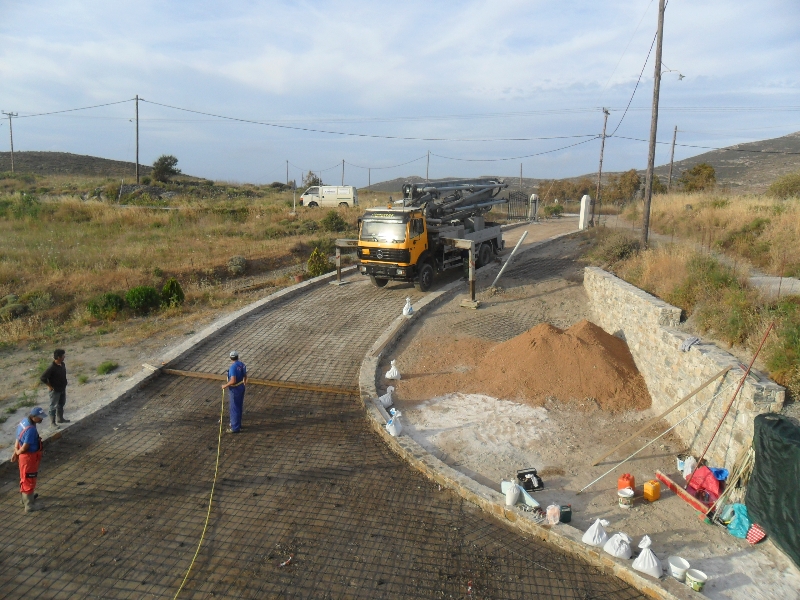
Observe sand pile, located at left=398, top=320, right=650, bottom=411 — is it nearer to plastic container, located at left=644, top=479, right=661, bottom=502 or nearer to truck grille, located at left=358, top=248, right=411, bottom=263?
plastic container, located at left=644, top=479, right=661, bottom=502

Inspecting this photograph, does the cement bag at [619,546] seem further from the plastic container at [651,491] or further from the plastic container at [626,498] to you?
the plastic container at [651,491]

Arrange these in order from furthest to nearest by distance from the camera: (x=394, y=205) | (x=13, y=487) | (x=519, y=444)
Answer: (x=394, y=205) < (x=519, y=444) < (x=13, y=487)

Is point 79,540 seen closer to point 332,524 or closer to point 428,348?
point 332,524

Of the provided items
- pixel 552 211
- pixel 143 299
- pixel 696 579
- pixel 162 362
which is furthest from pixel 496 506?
pixel 552 211

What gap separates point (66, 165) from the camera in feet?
234

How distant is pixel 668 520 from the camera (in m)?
6.44

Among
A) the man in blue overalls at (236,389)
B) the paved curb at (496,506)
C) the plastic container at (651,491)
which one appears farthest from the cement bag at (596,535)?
the man in blue overalls at (236,389)

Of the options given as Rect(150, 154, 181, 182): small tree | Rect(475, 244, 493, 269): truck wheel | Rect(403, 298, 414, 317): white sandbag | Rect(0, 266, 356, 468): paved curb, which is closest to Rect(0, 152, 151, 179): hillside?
Rect(150, 154, 181, 182): small tree

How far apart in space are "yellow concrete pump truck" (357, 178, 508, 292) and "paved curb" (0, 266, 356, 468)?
2155mm

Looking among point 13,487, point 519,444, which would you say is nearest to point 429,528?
point 519,444

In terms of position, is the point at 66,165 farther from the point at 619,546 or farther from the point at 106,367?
the point at 619,546

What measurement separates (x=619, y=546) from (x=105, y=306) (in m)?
13.9

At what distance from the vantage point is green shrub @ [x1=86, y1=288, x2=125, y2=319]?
1470cm

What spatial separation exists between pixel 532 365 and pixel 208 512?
606 cm
